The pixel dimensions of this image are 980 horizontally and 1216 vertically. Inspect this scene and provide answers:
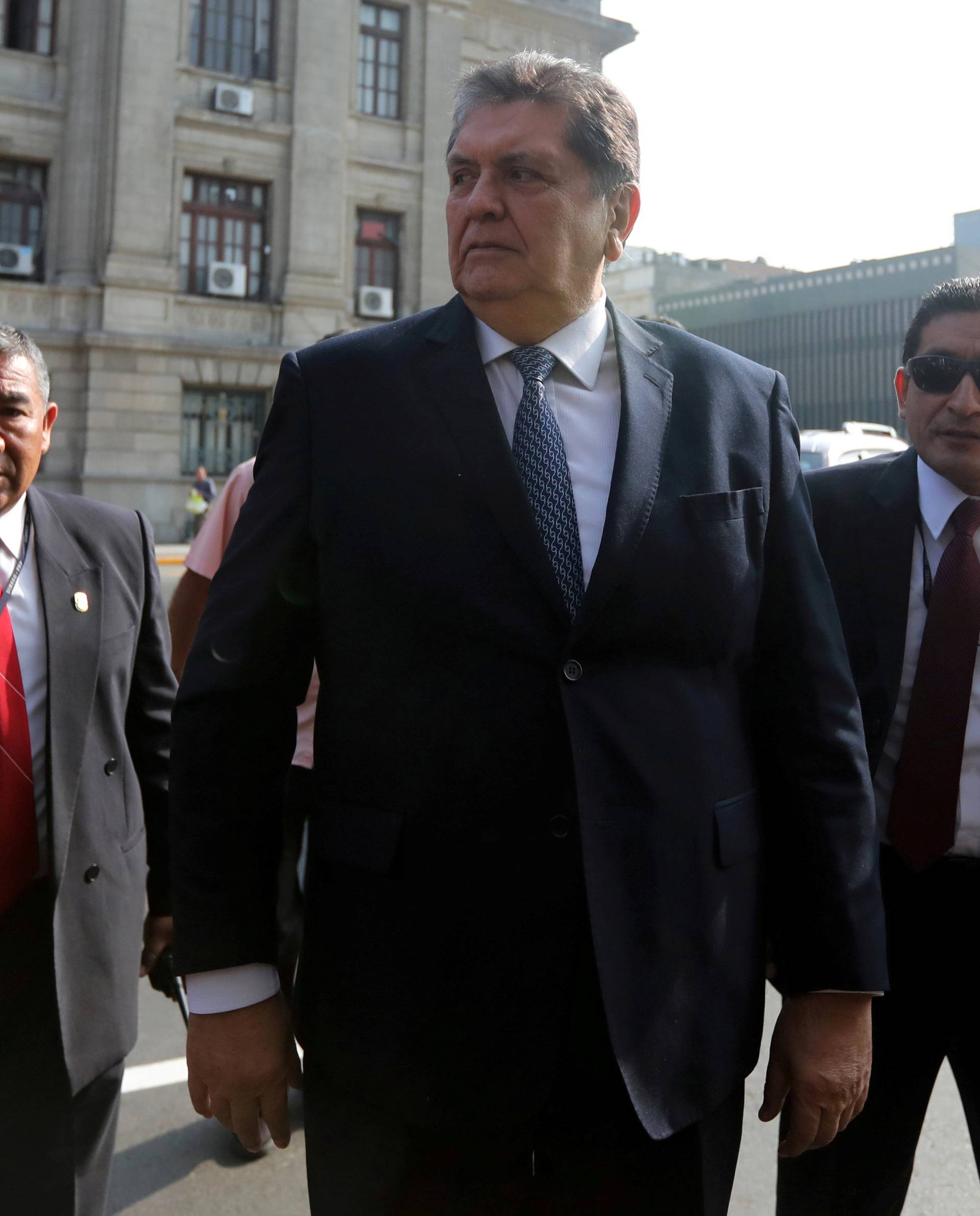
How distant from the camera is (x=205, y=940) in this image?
1829mm

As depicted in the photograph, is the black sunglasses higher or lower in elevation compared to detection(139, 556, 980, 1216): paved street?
higher

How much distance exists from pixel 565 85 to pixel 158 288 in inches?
932

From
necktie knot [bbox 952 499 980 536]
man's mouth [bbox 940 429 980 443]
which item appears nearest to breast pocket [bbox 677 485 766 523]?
necktie knot [bbox 952 499 980 536]

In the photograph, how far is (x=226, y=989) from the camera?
185cm

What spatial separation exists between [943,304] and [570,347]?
1.33 m

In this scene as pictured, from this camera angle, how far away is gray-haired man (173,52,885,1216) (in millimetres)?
1807

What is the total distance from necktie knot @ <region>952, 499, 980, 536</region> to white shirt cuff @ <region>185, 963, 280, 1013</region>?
1.87 meters

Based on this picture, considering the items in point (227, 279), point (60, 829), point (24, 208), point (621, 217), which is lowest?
point (60, 829)

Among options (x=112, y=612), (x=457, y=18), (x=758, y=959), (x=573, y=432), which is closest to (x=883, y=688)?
(x=758, y=959)

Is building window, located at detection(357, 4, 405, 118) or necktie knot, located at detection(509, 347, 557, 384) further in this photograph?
building window, located at detection(357, 4, 405, 118)

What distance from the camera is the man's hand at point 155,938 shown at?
9.55 feet

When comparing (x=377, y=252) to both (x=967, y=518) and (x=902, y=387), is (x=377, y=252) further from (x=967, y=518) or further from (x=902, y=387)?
(x=967, y=518)

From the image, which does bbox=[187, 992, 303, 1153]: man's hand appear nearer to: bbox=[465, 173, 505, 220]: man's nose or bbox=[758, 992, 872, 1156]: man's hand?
bbox=[758, 992, 872, 1156]: man's hand

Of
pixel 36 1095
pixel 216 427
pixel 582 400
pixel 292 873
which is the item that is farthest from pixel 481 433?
pixel 216 427
